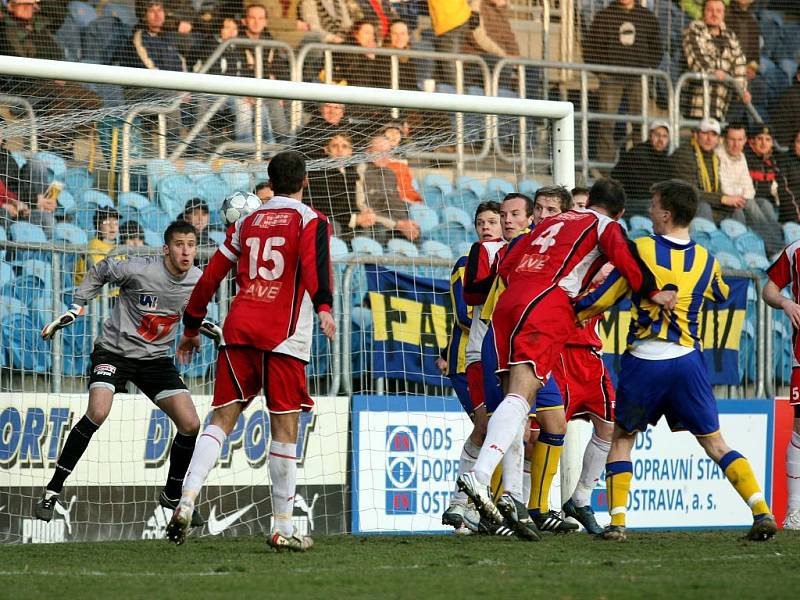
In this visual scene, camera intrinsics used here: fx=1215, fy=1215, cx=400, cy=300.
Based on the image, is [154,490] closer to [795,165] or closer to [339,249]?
[339,249]

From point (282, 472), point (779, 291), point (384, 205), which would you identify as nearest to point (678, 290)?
point (779, 291)

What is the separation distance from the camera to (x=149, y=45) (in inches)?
497

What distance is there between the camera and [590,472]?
25.4ft

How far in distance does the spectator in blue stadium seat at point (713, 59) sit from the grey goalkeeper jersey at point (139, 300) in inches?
358

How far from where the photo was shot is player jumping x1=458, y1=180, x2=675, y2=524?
6.43 meters

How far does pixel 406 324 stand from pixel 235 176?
185 centimetres

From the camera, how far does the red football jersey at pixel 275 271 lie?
20.0 ft

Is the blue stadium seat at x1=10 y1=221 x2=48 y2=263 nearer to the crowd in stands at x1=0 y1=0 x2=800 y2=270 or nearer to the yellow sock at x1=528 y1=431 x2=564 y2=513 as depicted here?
the crowd in stands at x1=0 y1=0 x2=800 y2=270

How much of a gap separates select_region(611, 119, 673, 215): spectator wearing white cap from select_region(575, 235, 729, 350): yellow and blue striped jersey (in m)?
6.73

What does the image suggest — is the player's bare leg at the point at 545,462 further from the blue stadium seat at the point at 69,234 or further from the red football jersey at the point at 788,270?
the blue stadium seat at the point at 69,234

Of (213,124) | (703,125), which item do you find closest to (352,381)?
(213,124)

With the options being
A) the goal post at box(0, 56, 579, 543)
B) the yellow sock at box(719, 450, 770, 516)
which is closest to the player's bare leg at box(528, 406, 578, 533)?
the yellow sock at box(719, 450, 770, 516)

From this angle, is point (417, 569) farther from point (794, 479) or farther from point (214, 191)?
point (214, 191)

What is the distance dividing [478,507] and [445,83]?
8.71 metres
